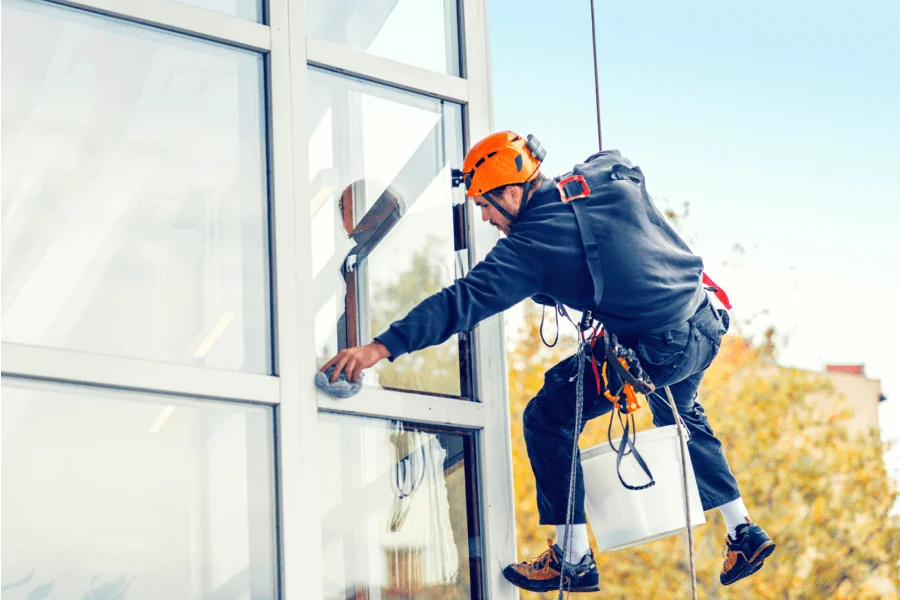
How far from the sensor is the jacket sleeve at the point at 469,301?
4590 mm

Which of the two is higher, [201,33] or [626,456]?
[201,33]

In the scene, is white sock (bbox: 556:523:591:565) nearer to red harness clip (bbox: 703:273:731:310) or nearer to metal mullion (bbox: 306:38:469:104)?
red harness clip (bbox: 703:273:731:310)

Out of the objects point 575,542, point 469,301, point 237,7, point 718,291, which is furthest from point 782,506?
point 237,7

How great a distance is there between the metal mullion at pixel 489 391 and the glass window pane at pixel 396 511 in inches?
2.7

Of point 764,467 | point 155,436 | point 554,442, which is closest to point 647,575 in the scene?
point 764,467

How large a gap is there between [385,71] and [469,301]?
4.17ft

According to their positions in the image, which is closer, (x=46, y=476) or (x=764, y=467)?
(x=46, y=476)

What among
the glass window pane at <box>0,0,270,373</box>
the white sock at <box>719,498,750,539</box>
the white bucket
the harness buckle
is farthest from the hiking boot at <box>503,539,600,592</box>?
the harness buckle

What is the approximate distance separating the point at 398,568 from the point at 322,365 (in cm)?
87

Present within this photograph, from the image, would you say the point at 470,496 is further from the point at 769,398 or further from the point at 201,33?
the point at 769,398

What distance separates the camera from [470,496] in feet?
17.1

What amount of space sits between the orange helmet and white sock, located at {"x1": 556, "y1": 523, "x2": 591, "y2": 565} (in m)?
1.48

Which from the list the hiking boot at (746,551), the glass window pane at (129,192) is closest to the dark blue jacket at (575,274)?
the glass window pane at (129,192)

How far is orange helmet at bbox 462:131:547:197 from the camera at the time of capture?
5047mm
